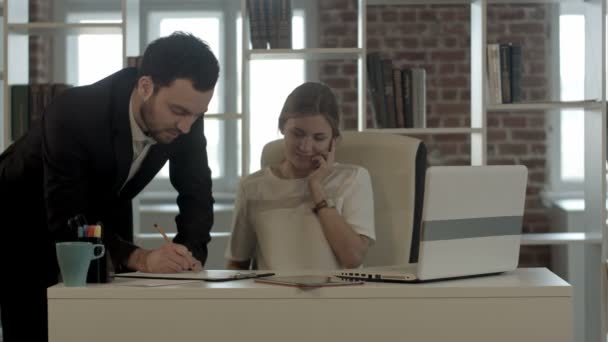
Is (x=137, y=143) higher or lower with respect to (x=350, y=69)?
lower

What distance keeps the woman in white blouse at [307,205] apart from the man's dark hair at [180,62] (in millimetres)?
541

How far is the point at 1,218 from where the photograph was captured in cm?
241

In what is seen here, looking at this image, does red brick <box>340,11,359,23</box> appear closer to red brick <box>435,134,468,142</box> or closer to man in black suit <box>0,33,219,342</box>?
red brick <box>435,134,468,142</box>

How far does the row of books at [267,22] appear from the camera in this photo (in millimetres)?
3812

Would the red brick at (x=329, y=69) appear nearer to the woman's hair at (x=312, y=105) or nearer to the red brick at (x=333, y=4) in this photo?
the red brick at (x=333, y=4)

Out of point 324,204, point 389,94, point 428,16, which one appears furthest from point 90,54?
point 324,204

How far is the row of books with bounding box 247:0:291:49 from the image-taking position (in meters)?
3.81

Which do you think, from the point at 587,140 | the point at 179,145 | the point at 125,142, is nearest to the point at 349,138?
the point at 179,145

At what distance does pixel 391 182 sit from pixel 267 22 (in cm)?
131

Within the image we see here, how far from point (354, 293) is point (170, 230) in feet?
11.1

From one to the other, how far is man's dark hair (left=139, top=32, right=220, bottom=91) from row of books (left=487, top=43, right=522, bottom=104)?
1883 millimetres

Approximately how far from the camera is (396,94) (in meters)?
3.86

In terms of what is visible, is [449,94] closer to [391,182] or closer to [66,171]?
[391,182]

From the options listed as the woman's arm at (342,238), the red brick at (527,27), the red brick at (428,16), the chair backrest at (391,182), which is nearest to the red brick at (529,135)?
the red brick at (527,27)
